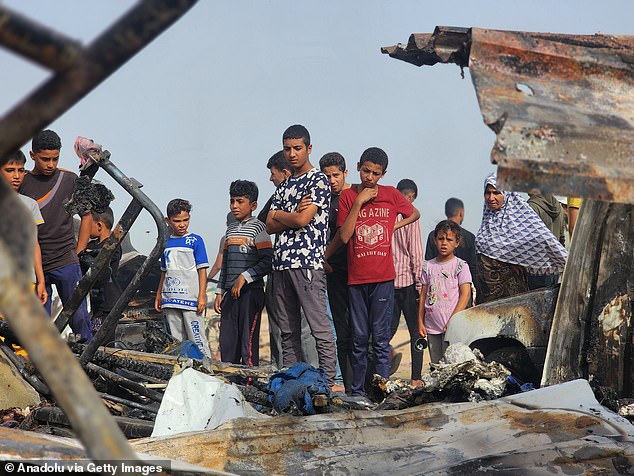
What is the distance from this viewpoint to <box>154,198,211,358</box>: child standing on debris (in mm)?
7461

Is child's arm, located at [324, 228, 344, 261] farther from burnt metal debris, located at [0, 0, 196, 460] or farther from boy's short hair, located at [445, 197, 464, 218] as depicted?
burnt metal debris, located at [0, 0, 196, 460]

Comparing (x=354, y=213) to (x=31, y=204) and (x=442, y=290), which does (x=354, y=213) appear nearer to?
(x=442, y=290)

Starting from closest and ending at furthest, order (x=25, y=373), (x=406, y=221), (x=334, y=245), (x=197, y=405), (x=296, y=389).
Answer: (x=197, y=405) → (x=296, y=389) → (x=25, y=373) → (x=334, y=245) → (x=406, y=221)

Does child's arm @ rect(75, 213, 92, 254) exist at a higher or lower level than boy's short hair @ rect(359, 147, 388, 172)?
lower

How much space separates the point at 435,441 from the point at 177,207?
4.55 metres

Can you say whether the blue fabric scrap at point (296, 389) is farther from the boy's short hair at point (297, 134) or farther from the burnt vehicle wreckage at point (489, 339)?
the boy's short hair at point (297, 134)

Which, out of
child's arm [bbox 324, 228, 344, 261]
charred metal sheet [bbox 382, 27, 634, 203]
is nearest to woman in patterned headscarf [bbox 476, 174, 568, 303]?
child's arm [bbox 324, 228, 344, 261]

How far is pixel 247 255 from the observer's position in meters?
7.22

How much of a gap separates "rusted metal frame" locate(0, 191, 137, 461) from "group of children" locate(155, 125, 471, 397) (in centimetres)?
502

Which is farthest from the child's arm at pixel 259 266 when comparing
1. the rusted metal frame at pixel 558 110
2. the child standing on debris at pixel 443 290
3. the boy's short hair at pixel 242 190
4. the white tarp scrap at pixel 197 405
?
the rusted metal frame at pixel 558 110

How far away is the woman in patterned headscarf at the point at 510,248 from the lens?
669 cm

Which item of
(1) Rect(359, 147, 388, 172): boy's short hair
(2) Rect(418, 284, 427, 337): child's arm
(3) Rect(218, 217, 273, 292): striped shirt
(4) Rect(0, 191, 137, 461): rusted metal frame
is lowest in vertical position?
(2) Rect(418, 284, 427, 337): child's arm

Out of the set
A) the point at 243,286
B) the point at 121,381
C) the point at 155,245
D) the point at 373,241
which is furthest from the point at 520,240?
the point at 121,381

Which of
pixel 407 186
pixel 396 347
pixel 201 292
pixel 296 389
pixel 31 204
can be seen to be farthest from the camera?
pixel 396 347
